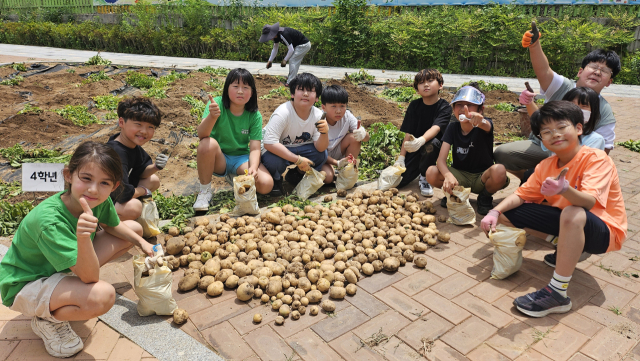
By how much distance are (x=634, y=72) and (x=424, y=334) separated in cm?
1211

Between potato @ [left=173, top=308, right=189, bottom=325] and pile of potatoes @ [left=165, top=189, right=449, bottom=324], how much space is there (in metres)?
0.29

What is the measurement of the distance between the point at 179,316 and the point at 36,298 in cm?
77

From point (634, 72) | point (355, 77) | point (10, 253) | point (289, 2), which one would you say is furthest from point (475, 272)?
point (289, 2)

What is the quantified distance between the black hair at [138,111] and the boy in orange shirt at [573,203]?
2.96 meters

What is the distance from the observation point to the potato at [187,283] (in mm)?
2924

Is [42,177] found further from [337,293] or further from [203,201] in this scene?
[337,293]

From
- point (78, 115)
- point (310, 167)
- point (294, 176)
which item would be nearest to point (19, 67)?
point (78, 115)

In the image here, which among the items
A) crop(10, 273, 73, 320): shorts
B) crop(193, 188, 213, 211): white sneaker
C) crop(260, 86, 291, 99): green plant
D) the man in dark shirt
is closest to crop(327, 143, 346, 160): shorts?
crop(193, 188, 213, 211): white sneaker

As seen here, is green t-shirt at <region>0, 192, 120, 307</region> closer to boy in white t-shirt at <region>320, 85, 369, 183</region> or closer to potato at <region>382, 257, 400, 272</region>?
potato at <region>382, 257, 400, 272</region>

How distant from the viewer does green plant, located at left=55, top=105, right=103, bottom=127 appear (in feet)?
21.0

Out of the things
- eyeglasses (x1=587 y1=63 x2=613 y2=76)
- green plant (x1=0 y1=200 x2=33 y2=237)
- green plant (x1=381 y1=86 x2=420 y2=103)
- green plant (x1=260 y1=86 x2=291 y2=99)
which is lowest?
green plant (x1=0 y1=200 x2=33 y2=237)

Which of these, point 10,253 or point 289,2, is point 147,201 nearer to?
point 10,253

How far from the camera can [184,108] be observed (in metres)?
7.05

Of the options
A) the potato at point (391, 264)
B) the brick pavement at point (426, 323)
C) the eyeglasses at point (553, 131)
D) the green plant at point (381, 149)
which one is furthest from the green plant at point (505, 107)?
the potato at point (391, 264)
